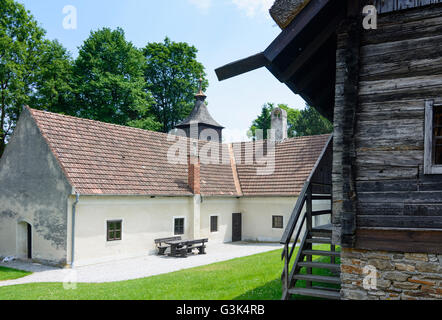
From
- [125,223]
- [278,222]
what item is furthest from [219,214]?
[125,223]

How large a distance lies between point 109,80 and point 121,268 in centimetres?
2054

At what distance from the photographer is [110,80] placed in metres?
30.7

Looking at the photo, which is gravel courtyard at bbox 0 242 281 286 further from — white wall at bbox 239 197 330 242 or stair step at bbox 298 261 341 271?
stair step at bbox 298 261 341 271

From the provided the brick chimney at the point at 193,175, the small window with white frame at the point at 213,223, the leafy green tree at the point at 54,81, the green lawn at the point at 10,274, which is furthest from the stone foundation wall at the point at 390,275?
the leafy green tree at the point at 54,81

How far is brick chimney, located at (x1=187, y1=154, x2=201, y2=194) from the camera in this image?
18984 millimetres

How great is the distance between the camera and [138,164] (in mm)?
17625

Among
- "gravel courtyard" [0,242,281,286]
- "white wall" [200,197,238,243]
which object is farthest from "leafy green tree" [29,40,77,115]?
"gravel courtyard" [0,242,281,286]

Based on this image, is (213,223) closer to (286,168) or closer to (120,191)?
(286,168)

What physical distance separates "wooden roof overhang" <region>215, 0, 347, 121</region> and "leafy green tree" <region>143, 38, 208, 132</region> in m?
32.1

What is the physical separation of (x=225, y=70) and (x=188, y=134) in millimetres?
24645

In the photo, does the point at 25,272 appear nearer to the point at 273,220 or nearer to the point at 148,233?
the point at 148,233

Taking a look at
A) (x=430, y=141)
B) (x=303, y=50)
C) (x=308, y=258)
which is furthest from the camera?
(x=308, y=258)

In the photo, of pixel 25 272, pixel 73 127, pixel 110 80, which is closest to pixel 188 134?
pixel 110 80

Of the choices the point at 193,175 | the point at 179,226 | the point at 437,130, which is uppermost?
the point at 437,130
